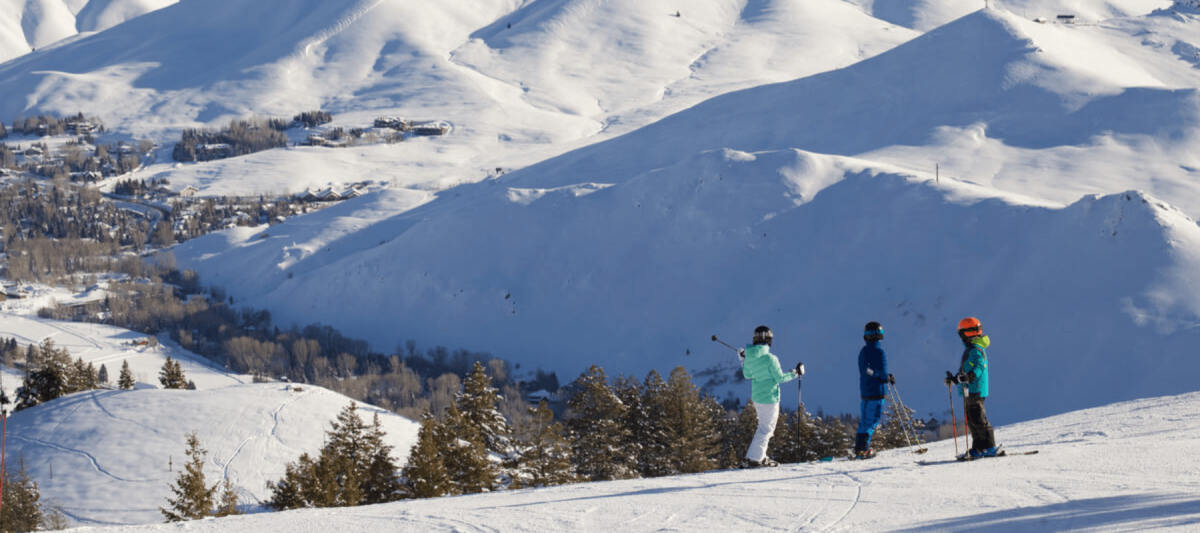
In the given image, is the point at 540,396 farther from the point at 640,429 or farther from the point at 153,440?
the point at 640,429

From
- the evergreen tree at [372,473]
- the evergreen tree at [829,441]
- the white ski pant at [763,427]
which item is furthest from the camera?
the evergreen tree at [829,441]

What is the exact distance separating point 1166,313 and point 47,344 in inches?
2339

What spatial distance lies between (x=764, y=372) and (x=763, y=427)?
99 cm

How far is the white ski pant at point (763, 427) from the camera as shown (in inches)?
616

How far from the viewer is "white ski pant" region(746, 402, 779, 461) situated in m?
15.6

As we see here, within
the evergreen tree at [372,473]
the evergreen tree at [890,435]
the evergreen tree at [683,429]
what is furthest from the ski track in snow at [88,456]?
the evergreen tree at [890,435]

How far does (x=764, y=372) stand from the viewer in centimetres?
1546

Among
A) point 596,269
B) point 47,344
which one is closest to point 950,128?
point 596,269

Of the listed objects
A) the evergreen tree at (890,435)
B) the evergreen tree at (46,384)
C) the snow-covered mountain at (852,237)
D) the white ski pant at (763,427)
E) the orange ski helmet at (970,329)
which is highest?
the orange ski helmet at (970,329)

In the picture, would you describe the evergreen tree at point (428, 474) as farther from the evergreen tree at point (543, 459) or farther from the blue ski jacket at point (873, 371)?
the blue ski jacket at point (873, 371)

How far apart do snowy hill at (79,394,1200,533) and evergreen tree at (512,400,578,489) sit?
1256 centimetres

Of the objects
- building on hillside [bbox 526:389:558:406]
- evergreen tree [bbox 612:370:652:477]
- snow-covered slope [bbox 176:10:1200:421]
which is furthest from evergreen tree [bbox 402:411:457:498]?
building on hillside [bbox 526:389:558:406]

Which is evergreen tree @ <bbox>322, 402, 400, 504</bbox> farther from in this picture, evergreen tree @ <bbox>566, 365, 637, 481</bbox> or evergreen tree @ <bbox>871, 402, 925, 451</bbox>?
evergreen tree @ <bbox>871, 402, 925, 451</bbox>

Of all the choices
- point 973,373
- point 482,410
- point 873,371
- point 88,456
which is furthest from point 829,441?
point 88,456
